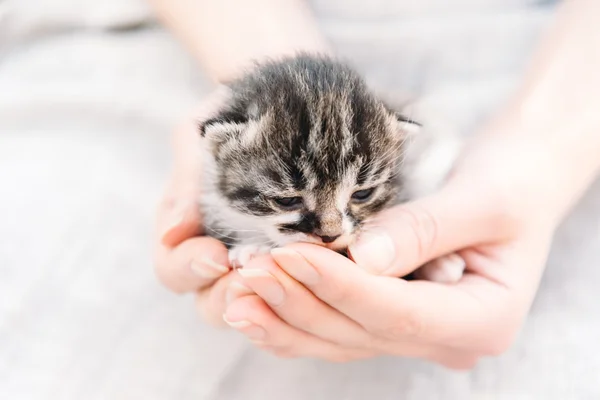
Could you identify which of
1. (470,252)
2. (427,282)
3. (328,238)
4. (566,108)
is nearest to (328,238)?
(328,238)

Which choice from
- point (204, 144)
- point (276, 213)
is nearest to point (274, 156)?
point (276, 213)

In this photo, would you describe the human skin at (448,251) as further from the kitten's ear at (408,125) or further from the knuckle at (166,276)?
the kitten's ear at (408,125)

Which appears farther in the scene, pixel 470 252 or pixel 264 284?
pixel 470 252

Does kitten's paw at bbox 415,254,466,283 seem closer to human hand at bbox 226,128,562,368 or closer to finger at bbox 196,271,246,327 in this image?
human hand at bbox 226,128,562,368

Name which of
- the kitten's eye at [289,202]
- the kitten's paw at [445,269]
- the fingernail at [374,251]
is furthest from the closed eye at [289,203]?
the kitten's paw at [445,269]

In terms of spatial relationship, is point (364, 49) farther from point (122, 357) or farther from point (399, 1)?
point (122, 357)

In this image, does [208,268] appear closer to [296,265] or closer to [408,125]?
[296,265]

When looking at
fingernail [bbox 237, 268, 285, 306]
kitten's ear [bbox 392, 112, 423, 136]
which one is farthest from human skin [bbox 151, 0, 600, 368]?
kitten's ear [bbox 392, 112, 423, 136]
